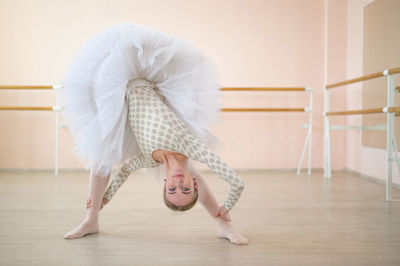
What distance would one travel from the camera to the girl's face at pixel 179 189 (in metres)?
1.45

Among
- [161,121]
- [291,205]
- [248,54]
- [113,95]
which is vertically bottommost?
[291,205]

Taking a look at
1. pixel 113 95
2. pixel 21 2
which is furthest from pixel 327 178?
pixel 21 2

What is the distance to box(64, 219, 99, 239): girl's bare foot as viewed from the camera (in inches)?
67.4

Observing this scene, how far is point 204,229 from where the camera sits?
189cm

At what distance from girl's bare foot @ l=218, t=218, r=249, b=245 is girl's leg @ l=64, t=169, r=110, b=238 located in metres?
0.53

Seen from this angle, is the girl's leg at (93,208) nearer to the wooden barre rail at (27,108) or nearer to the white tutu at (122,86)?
the white tutu at (122,86)

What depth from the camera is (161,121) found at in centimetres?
157

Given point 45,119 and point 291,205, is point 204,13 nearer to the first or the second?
point 45,119

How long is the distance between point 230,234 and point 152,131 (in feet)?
1.78

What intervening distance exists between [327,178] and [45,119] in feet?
9.54

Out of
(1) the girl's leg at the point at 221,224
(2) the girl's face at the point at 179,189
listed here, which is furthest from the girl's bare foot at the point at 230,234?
(2) the girl's face at the point at 179,189

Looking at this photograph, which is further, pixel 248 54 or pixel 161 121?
pixel 248 54

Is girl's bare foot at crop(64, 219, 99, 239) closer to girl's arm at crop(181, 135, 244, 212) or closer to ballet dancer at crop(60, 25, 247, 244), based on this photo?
ballet dancer at crop(60, 25, 247, 244)

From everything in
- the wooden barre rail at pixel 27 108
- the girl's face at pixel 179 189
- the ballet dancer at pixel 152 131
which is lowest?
the girl's face at pixel 179 189
